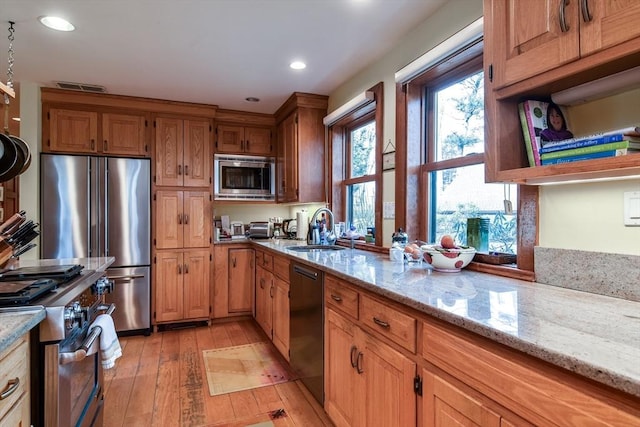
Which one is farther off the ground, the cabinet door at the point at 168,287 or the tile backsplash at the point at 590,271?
the tile backsplash at the point at 590,271

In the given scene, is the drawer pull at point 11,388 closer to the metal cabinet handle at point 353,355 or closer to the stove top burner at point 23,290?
the stove top burner at point 23,290

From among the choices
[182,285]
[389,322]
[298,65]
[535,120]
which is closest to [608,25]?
[535,120]

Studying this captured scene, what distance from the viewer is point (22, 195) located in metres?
3.10

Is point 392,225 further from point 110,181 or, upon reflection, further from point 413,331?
point 110,181

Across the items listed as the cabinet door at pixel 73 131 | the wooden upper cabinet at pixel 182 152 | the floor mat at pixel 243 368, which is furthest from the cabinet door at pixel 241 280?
the cabinet door at pixel 73 131

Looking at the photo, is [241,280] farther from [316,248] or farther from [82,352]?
[82,352]

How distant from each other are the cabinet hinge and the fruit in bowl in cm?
66

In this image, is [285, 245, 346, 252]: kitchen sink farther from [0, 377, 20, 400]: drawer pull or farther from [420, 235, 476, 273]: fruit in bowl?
[0, 377, 20, 400]: drawer pull

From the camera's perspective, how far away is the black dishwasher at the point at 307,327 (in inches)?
79.1

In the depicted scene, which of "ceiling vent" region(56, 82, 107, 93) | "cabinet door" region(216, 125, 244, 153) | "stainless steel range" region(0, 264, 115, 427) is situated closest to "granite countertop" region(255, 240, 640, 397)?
"stainless steel range" region(0, 264, 115, 427)

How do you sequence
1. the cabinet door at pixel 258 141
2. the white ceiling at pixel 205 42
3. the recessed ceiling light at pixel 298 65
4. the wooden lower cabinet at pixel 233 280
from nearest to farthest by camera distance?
1. the white ceiling at pixel 205 42
2. the recessed ceiling light at pixel 298 65
3. the wooden lower cabinet at pixel 233 280
4. the cabinet door at pixel 258 141

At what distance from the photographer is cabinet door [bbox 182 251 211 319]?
143 inches

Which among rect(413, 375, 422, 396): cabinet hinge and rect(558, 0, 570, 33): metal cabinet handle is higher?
rect(558, 0, 570, 33): metal cabinet handle

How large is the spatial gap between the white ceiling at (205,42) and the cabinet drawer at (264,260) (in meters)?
1.55
